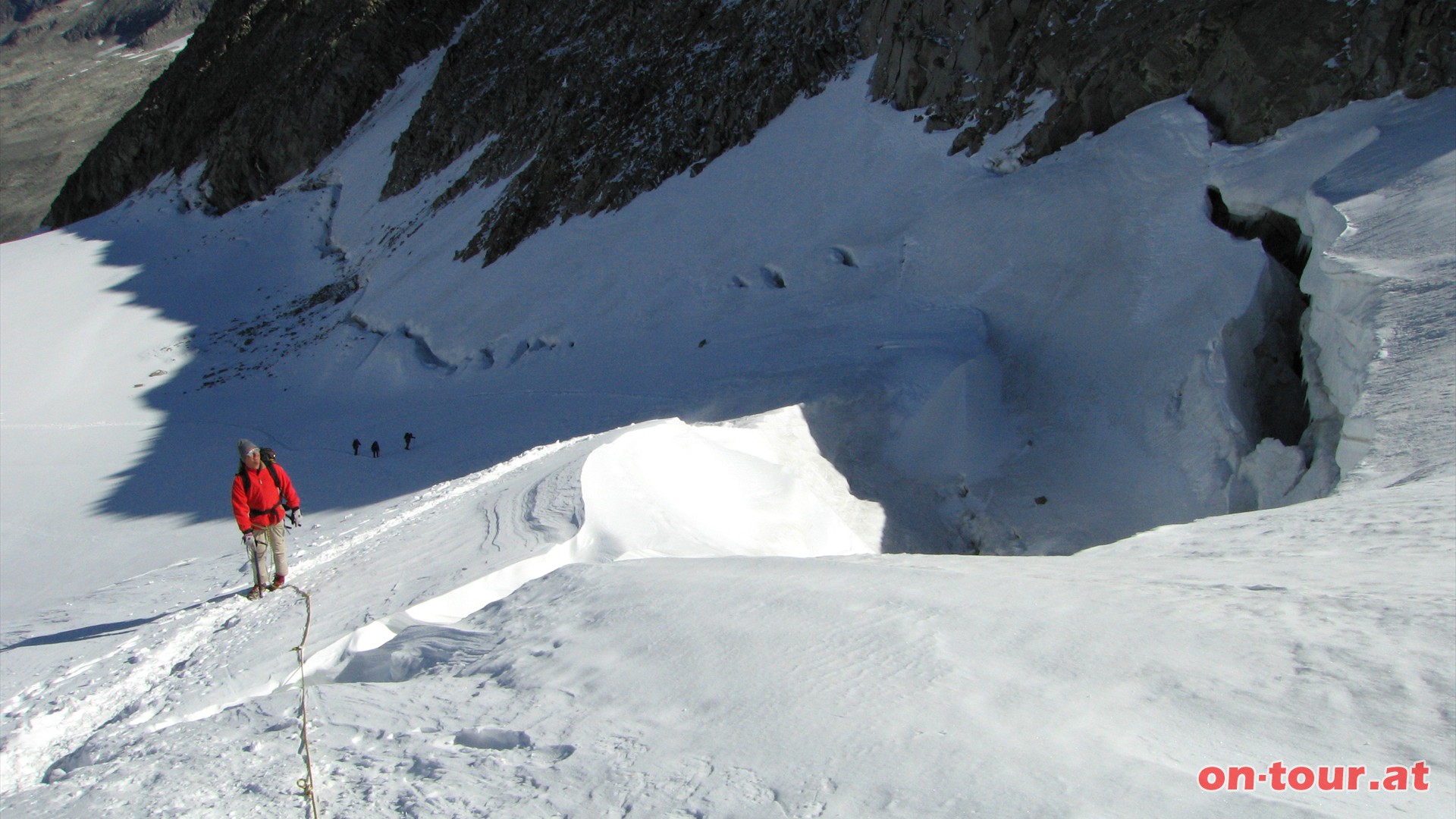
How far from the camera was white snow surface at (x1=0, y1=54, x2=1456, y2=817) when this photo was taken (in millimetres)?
2809

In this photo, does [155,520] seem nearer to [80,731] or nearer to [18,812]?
[80,731]

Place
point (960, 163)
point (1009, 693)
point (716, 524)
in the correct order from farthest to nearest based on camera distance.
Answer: point (960, 163), point (716, 524), point (1009, 693)

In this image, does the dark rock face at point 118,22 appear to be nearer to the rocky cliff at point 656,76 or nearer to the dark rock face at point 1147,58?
the rocky cliff at point 656,76

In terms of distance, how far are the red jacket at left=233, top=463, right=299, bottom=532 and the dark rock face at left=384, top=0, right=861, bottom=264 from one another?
12.5m

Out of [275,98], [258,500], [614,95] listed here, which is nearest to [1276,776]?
[258,500]

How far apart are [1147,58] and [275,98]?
98.7 feet

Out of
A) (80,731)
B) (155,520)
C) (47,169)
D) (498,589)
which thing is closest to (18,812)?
(80,731)

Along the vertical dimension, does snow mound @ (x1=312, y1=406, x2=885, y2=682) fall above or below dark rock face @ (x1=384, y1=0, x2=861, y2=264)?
below

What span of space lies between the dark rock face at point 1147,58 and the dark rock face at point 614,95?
2.35 metres

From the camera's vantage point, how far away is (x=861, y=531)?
8367 mm

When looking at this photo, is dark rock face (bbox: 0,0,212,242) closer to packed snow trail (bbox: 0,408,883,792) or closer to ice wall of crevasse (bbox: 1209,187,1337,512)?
packed snow trail (bbox: 0,408,883,792)

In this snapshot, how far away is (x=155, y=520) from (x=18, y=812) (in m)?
9.56

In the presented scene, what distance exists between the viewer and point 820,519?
7.75m

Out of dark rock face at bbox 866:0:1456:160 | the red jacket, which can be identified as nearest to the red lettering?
the red jacket
